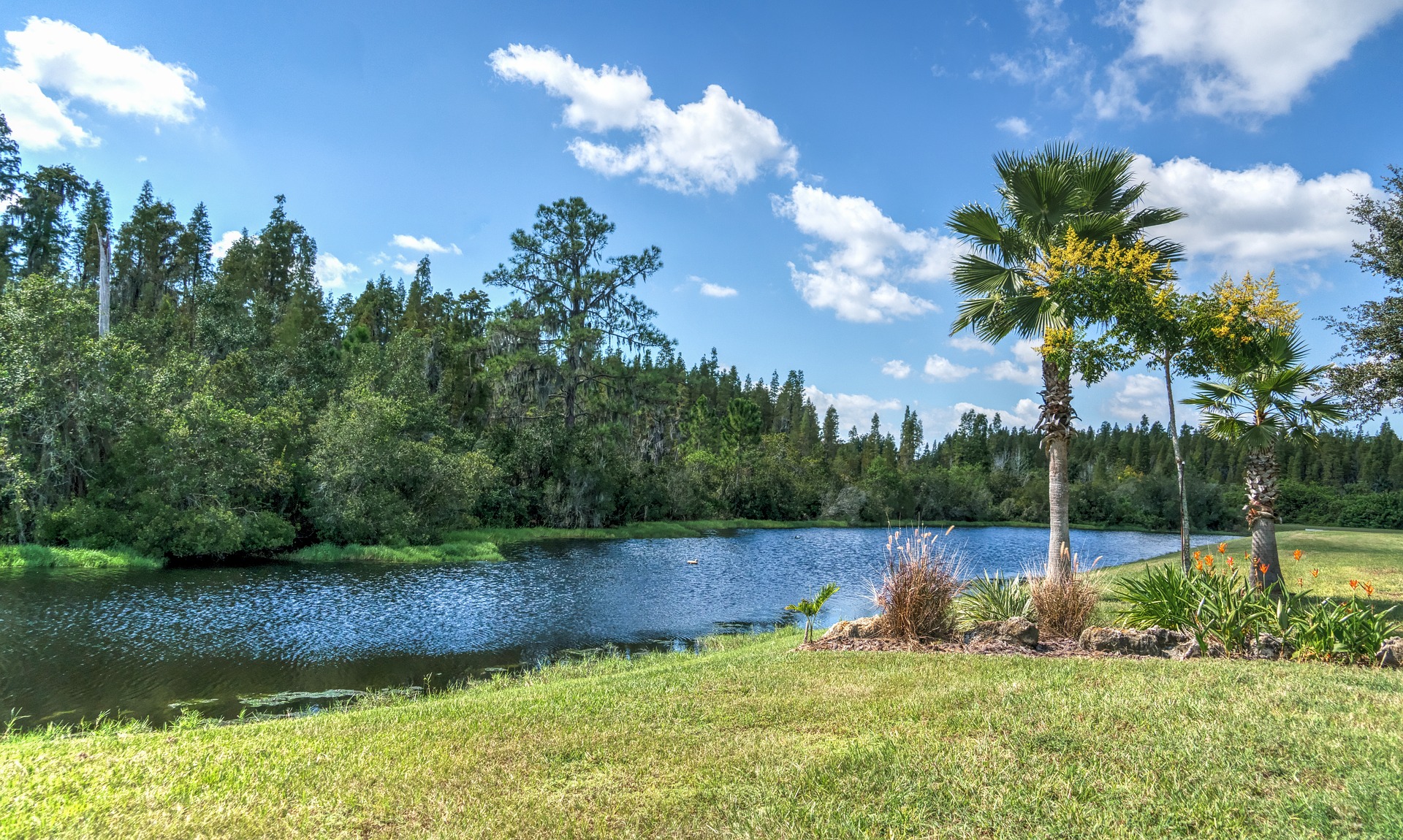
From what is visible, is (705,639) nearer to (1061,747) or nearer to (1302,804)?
(1061,747)

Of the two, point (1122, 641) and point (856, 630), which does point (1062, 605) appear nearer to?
point (1122, 641)

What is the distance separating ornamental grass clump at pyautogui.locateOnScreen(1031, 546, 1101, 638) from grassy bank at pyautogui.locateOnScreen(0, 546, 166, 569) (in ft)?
85.0

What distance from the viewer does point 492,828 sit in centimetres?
380

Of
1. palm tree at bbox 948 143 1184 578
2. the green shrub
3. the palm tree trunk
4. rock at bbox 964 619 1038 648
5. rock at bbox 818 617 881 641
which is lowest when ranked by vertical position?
rock at bbox 818 617 881 641

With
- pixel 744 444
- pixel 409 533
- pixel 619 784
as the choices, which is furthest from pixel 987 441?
pixel 619 784

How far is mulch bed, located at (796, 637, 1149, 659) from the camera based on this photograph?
8406 millimetres

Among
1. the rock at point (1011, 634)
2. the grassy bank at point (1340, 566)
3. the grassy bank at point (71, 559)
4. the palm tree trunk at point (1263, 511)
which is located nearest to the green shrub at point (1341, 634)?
the grassy bank at point (1340, 566)

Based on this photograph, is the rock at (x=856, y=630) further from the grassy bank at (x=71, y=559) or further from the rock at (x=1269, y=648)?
the grassy bank at (x=71, y=559)

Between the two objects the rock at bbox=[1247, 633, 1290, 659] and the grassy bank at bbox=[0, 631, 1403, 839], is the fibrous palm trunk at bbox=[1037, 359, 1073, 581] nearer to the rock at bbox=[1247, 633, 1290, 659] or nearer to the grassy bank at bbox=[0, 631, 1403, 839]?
the rock at bbox=[1247, 633, 1290, 659]

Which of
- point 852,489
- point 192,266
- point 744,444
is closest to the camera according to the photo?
point 192,266

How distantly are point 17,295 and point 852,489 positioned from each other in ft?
194

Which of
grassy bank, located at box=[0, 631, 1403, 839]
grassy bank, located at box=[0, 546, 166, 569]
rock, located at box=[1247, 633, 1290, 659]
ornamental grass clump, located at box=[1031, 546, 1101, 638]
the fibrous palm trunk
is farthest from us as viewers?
grassy bank, located at box=[0, 546, 166, 569]

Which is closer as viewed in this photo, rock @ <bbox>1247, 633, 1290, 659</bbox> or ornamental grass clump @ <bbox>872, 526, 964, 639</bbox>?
rock @ <bbox>1247, 633, 1290, 659</bbox>

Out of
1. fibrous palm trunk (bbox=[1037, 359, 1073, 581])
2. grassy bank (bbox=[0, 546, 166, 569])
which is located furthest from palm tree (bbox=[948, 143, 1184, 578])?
grassy bank (bbox=[0, 546, 166, 569])
